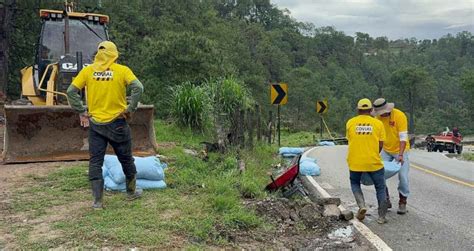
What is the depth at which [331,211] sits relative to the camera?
21.8ft

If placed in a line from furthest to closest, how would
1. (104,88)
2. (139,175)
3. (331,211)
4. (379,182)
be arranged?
(139,175) → (379,182) → (331,211) → (104,88)

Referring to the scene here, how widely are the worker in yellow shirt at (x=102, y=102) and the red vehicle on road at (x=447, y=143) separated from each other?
26.7 m

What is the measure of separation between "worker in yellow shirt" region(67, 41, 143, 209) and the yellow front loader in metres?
2.99

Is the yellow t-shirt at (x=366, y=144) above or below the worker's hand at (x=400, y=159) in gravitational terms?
above

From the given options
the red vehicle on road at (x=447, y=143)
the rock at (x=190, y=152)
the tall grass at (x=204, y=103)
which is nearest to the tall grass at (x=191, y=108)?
the tall grass at (x=204, y=103)

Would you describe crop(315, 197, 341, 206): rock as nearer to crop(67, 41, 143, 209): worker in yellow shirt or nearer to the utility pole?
crop(67, 41, 143, 209): worker in yellow shirt

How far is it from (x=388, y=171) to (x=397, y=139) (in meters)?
0.58

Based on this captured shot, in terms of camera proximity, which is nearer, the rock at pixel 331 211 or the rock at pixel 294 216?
the rock at pixel 294 216

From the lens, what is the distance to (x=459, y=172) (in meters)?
12.9

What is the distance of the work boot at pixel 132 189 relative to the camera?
6441 millimetres

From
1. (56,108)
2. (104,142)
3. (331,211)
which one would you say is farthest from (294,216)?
(56,108)

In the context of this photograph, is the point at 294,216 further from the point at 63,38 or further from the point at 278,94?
the point at 278,94

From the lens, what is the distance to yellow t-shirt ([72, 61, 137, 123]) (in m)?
5.97

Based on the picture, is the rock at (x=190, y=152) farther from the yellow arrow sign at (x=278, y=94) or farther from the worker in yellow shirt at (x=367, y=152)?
the yellow arrow sign at (x=278, y=94)
